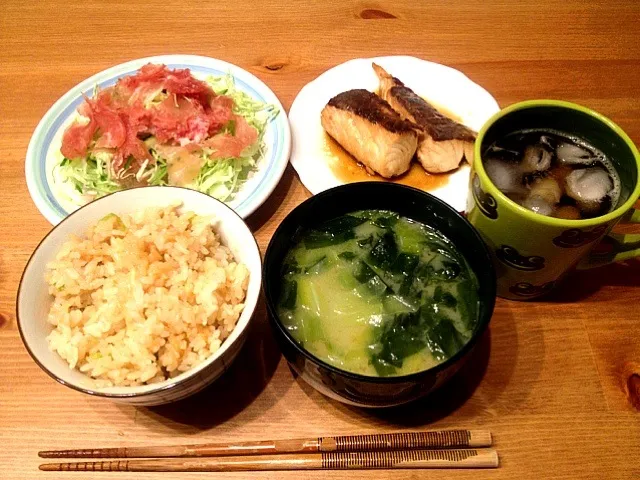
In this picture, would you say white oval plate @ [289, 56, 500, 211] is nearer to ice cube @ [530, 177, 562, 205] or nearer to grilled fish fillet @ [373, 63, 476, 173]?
grilled fish fillet @ [373, 63, 476, 173]

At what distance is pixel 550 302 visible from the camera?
5.08ft

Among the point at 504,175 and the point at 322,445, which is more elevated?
the point at 504,175

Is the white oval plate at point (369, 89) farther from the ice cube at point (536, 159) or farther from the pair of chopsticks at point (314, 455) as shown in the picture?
the pair of chopsticks at point (314, 455)

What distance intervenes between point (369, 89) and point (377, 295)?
105 cm

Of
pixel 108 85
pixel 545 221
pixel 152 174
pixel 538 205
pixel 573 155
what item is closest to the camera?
pixel 545 221

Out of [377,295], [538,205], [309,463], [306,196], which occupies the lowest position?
[309,463]

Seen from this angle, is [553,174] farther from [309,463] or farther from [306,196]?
[309,463]

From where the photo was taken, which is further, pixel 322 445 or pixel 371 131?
pixel 371 131

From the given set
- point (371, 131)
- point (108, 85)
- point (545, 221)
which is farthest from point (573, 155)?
point (108, 85)

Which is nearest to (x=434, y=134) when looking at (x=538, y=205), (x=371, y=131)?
(x=371, y=131)

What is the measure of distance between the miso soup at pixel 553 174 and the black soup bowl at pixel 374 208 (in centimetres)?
17

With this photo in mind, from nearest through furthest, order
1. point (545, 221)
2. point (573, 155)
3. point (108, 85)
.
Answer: point (545, 221), point (573, 155), point (108, 85)

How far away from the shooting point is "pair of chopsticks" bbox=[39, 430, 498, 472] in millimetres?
1250

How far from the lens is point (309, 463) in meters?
1.25
